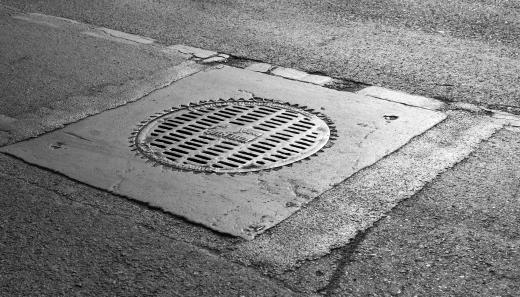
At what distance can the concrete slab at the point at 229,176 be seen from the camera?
3918 mm

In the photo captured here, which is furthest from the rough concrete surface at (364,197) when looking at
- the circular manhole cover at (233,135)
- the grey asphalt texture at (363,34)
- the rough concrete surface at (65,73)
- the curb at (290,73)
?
the rough concrete surface at (65,73)

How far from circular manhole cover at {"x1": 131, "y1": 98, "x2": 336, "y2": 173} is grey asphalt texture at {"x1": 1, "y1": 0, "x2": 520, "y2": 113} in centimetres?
91

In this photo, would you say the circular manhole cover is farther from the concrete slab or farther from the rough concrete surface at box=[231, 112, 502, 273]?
the rough concrete surface at box=[231, 112, 502, 273]

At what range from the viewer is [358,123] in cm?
490

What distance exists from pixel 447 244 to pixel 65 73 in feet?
12.1

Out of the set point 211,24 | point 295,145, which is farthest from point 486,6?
point 295,145

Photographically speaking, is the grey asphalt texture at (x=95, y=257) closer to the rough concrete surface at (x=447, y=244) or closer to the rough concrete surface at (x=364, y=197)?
the rough concrete surface at (x=364, y=197)

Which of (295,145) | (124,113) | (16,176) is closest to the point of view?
(16,176)

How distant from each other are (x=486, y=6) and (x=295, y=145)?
3.74 m

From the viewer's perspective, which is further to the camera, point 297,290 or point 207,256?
point 207,256

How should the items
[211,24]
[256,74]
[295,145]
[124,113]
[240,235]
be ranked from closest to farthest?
[240,235] → [295,145] → [124,113] → [256,74] → [211,24]

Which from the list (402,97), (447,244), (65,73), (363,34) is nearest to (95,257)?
(447,244)

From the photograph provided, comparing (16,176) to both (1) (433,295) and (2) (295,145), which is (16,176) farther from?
(1) (433,295)

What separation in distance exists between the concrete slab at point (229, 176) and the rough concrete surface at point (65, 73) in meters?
0.21
